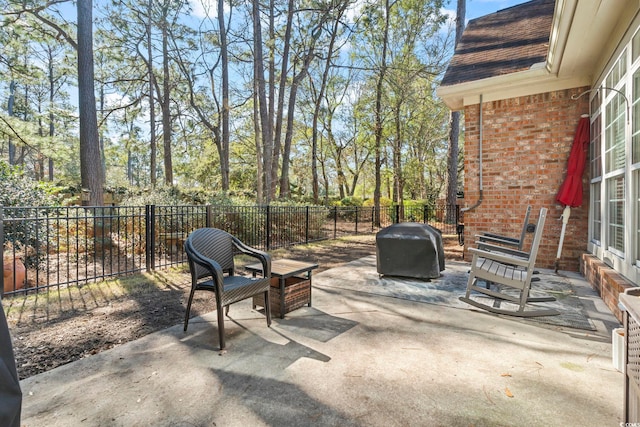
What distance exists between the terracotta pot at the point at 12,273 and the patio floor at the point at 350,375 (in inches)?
109

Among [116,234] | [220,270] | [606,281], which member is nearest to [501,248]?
[606,281]

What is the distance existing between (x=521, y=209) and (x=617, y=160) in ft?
6.41

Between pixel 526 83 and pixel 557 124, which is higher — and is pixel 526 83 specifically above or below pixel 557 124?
above

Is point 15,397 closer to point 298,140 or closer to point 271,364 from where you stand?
point 271,364

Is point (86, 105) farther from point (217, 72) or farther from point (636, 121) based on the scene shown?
point (636, 121)

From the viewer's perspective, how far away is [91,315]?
133 inches

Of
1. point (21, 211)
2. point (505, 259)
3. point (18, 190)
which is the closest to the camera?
point (505, 259)

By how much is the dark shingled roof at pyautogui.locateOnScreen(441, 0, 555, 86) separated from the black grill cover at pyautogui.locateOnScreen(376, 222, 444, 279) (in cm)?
316

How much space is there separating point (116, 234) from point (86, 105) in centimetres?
341

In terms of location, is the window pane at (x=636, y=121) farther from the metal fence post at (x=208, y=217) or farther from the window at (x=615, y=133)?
the metal fence post at (x=208, y=217)

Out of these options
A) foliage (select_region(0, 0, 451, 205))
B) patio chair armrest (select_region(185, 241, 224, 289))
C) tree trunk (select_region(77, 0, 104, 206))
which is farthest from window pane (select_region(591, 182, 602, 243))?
tree trunk (select_region(77, 0, 104, 206))

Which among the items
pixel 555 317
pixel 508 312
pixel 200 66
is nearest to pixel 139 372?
pixel 508 312

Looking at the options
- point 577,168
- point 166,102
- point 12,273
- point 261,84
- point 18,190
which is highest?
point 166,102

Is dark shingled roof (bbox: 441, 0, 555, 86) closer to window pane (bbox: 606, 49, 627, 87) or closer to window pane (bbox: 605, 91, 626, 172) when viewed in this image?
window pane (bbox: 606, 49, 627, 87)
